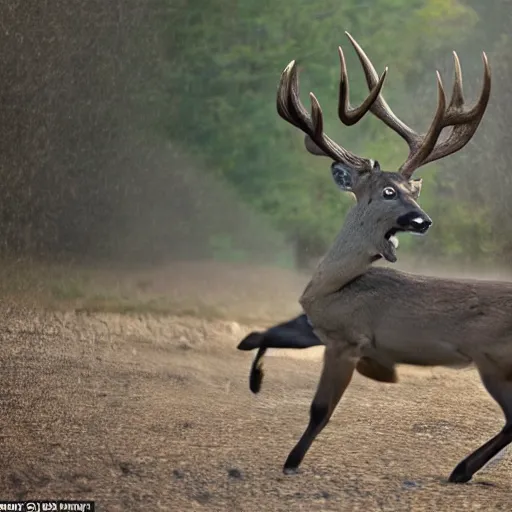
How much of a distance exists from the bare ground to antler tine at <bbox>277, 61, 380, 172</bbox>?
4.24ft

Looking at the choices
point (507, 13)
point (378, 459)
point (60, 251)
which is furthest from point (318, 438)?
point (507, 13)

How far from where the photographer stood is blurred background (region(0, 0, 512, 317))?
805cm

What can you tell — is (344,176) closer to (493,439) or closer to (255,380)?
(255,380)

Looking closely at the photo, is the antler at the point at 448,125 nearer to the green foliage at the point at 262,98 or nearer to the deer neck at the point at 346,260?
the deer neck at the point at 346,260

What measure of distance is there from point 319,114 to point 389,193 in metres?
0.45

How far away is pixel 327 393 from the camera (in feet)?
13.5

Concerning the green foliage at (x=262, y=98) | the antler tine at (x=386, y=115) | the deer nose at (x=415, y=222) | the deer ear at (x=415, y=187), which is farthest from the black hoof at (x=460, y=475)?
the green foliage at (x=262, y=98)

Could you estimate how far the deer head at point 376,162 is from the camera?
4.03m

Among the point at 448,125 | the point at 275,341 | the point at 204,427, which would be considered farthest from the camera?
the point at 204,427

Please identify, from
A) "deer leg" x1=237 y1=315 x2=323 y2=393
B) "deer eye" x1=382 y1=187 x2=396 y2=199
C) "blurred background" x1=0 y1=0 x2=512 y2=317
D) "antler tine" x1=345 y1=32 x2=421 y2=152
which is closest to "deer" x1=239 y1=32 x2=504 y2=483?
"deer eye" x1=382 y1=187 x2=396 y2=199

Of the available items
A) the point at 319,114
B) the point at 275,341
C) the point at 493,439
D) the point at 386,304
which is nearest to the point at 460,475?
the point at 493,439

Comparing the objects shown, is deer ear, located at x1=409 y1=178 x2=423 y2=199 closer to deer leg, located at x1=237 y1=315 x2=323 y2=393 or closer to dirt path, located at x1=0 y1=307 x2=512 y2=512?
deer leg, located at x1=237 y1=315 x2=323 y2=393

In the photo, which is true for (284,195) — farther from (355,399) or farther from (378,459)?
(378,459)

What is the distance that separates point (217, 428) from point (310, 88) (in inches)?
149
